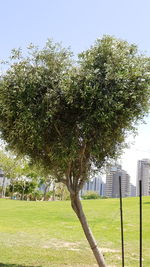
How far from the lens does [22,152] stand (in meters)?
12.5

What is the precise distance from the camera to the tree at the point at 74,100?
1073cm

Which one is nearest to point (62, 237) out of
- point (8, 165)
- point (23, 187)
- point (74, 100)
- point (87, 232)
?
point (87, 232)

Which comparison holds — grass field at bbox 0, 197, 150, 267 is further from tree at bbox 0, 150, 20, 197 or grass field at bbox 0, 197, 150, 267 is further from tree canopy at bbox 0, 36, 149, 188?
tree at bbox 0, 150, 20, 197

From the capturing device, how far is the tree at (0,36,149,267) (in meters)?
10.7

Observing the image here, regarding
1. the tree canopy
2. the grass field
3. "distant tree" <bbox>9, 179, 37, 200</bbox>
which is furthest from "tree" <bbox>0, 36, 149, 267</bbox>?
"distant tree" <bbox>9, 179, 37, 200</bbox>

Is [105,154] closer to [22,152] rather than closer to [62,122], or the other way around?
[62,122]

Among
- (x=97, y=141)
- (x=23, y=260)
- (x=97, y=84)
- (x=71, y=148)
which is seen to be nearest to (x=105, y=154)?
(x=97, y=141)

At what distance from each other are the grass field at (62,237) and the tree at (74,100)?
4202mm

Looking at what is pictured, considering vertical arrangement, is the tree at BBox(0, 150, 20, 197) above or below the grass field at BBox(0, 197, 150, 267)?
above

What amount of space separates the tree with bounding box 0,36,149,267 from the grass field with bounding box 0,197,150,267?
4202 millimetres

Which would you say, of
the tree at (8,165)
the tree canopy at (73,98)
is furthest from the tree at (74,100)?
the tree at (8,165)

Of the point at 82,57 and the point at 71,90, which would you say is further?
the point at 82,57

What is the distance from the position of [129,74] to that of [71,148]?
12.1 ft

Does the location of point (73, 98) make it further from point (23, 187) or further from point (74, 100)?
point (23, 187)
